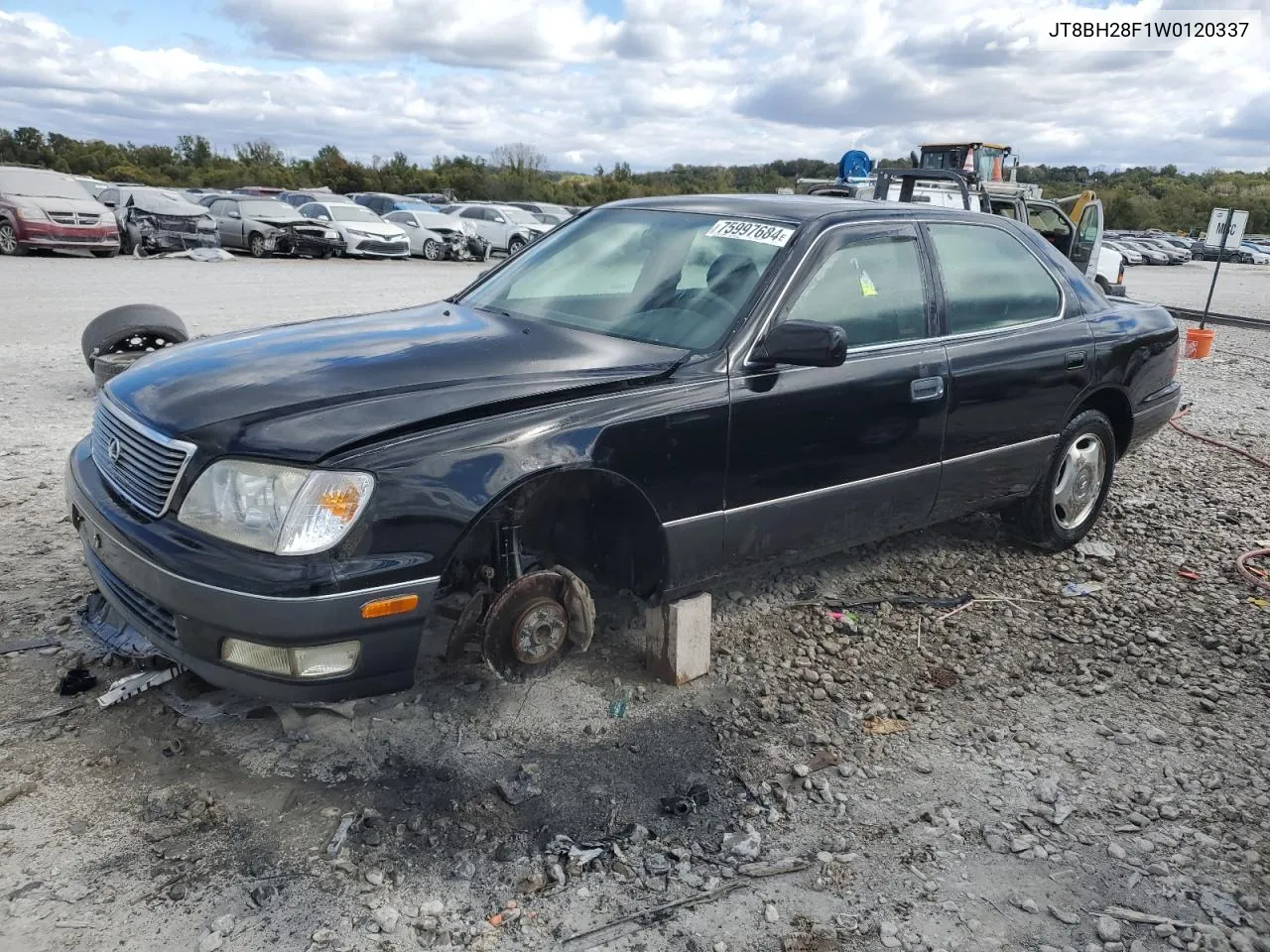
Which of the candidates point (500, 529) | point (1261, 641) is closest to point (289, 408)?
point (500, 529)

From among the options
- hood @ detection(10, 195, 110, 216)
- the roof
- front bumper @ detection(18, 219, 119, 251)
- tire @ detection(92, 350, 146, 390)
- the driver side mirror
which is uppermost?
the roof

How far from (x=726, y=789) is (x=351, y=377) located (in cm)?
174

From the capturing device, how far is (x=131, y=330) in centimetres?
699

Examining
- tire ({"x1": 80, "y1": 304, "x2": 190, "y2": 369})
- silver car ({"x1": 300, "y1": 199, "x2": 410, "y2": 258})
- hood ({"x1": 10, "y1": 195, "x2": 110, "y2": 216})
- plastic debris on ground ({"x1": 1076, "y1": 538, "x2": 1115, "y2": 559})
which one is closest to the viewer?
plastic debris on ground ({"x1": 1076, "y1": 538, "x2": 1115, "y2": 559})

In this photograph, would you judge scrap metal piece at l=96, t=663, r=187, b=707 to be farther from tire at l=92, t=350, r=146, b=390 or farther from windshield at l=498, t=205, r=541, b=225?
windshield at l=498, t=205, r=541, b=225

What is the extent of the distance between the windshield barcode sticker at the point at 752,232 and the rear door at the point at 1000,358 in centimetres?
83

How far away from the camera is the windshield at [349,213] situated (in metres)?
24.0

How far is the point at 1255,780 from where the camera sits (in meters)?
3.31

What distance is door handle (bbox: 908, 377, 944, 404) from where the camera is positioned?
13.4ft

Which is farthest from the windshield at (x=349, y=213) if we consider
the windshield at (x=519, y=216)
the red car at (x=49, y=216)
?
the red car at (x=49, y=216)

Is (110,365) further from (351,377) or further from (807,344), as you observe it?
(807,344)

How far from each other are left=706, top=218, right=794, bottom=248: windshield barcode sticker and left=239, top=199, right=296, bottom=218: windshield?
822 inches

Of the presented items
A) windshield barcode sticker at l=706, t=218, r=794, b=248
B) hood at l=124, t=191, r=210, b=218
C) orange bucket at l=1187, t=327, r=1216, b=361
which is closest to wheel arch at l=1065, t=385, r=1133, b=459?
windshield barcode sticker at l=706, t=218, r=794, b=248

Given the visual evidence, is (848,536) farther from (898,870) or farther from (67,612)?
(67,612)
